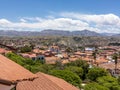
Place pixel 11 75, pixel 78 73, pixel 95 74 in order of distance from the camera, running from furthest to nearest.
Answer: pixel 78 73, pixel 95 74, pixel 11 75

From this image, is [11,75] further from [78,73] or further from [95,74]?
[78,73]

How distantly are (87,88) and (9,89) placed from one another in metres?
26.7

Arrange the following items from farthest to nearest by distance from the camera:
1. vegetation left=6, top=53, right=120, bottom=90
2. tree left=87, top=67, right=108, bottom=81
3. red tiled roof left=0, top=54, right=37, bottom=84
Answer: tree left=87, top=67, right=108, bottom=81 → vegetation left=6, top=53, right=120, bottom=90 → red tiled roof left=0, top=54, right=37, bottom=84

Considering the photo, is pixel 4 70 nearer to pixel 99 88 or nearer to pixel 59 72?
pixel 99 88

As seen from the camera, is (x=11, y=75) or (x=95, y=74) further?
(x=95, y=74)

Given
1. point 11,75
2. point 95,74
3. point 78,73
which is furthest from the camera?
point 78,73

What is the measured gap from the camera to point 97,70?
2279 inches

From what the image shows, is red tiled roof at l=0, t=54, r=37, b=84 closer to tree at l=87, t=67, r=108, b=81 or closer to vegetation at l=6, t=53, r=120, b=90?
vegetation at l=6, t=53, r=120, b=90

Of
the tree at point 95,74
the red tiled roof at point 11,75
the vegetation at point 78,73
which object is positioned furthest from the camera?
the tree at point 95,74

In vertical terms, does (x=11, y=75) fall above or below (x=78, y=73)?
above

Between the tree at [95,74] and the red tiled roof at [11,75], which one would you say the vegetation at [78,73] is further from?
the red tiled roof at [11,75]

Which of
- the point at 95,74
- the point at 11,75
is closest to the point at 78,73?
the point at 95,74

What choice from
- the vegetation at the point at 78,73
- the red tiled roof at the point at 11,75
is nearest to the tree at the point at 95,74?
the vegetation at the point at 78,73

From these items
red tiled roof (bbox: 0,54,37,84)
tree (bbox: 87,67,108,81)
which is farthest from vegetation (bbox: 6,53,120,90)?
red tiled roof (bbox: 0,54,37,84)
